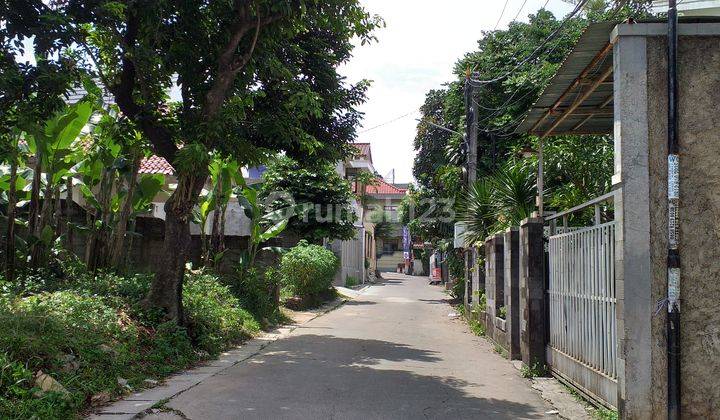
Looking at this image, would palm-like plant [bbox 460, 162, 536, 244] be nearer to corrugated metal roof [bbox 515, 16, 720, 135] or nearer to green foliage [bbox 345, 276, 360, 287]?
corrugated metal roof [bbox 515, 16, 720, 135]

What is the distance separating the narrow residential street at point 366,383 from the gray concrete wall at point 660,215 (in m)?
1.61

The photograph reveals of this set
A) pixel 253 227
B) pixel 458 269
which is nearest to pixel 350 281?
pixel 458 269

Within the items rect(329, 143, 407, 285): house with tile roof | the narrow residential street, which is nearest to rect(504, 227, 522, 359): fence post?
the narrow residential street

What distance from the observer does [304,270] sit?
19.0m

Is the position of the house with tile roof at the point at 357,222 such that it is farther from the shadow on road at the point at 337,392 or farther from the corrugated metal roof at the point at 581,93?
the corrugated metal roof at the point at 581,93

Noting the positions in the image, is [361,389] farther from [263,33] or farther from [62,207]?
[62,207]

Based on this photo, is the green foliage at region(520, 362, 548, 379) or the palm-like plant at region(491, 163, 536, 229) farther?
the palm-like plant at region(491, 163, 536, 229)

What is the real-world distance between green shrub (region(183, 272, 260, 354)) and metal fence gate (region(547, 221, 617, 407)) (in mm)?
5562

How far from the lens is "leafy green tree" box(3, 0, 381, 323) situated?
921 cm

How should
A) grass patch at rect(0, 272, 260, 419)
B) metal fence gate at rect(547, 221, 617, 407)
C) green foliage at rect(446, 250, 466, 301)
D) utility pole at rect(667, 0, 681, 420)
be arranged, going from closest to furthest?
utility pole at rect(667, 0, 681, 420), grass patch at rect(0, 272, 260, 419), metal fence gate at rect(547, 221, 617, 407), green foliage at rect(446, 250, 466, 301)

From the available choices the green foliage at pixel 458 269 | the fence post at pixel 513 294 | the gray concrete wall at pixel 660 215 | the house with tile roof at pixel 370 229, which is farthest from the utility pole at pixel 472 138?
the gray concrete wall at pixel 660 215

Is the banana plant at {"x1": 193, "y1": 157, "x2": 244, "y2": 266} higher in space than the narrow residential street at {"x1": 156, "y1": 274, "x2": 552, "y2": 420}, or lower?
higher

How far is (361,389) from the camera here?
7.79 m

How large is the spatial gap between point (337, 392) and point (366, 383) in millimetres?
754
